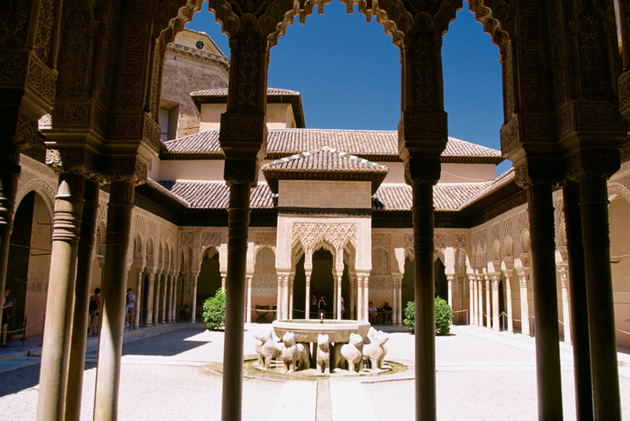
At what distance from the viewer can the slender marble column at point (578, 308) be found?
4113mm

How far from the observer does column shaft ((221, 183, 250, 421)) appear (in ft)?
13.2


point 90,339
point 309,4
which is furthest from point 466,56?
point 90,339

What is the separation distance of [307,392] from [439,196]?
17314 mm

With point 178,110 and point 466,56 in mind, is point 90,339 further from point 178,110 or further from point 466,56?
point 178,110

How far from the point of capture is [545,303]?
13.5ft

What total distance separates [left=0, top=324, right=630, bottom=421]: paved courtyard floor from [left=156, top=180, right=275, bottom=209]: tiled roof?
10.00 metres

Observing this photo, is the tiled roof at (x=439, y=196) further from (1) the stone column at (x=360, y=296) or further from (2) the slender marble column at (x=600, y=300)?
(2) the slender marble column at (x=600, y=300)

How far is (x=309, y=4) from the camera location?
4.85m

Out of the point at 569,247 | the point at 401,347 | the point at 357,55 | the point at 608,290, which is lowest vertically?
the point at 401,347

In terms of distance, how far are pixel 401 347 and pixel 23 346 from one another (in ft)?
32.7

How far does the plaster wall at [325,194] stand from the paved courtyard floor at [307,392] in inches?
331

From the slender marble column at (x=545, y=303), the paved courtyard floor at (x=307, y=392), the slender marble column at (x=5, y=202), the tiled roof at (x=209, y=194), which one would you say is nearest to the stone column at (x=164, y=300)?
the tiled roof at (x=209, y=194)

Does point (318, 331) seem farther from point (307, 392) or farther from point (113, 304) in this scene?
point (113, 304)

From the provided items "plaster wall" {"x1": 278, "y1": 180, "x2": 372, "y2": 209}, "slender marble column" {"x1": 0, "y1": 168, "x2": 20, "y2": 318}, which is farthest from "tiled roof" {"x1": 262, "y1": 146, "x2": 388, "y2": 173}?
"slender marble column" {"x1": 0, "y1": 168, "x2": 20, "y2": 318}
